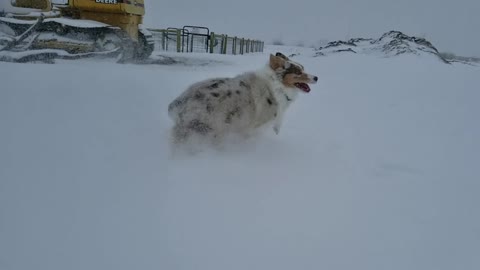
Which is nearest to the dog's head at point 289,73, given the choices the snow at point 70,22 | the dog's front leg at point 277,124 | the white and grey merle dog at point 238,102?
the white and grey merle dog at point 238,102

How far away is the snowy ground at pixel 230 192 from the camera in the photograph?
2105 millimetres

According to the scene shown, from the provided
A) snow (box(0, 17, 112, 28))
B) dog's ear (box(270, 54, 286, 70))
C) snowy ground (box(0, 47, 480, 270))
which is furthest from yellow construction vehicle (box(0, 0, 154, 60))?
dog's ear (box(270, 54, 286, 70))

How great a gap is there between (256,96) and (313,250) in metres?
2.23

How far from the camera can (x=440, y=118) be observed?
5453mm

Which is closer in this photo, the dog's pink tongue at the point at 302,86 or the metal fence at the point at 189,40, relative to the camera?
the dog's pink tongue at the point at 302,86

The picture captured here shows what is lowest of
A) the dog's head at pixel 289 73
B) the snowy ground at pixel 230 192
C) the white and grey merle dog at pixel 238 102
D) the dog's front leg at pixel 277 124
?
the snowy ground at pixel 230 192

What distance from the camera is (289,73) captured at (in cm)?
435

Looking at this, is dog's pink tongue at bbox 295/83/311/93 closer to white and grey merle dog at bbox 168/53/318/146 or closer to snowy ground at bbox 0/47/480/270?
white and grey merle dog at bbox 168/53/318/146

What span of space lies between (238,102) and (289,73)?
0.94 m

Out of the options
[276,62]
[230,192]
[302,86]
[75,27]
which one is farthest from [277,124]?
[75,27]

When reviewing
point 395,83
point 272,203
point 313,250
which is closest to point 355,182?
point 272,203

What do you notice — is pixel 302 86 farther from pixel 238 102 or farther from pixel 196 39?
pixel 196 39

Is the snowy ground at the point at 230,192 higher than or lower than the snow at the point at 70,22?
lower

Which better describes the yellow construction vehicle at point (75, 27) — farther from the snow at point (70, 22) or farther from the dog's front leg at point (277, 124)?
the dog's front leg at point (277, 124)
